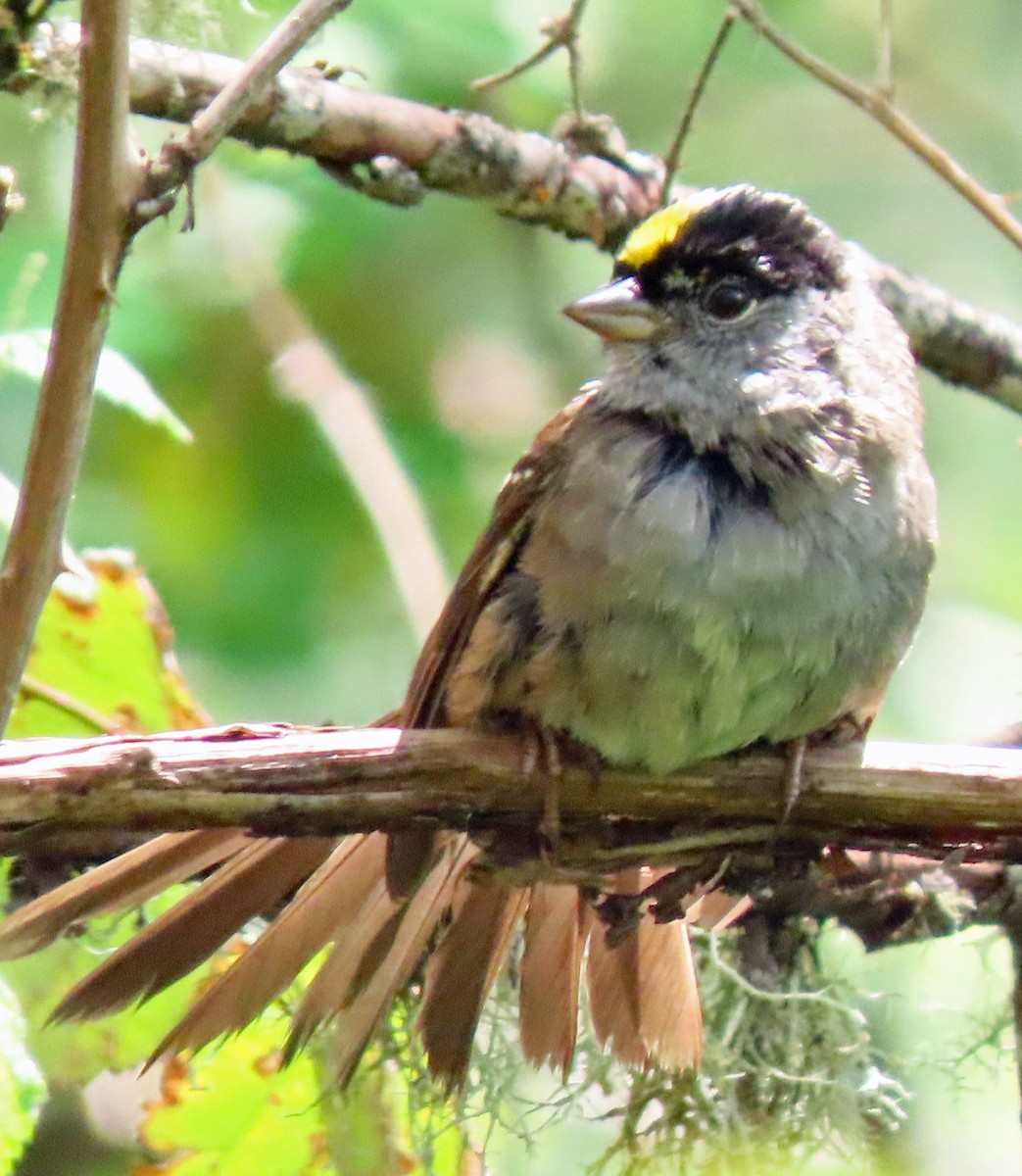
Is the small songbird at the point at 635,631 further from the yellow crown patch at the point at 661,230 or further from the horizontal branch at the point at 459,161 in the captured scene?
the horizontal branch at the point at 459,161

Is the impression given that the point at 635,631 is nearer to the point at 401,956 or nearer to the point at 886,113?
the point at 401,956

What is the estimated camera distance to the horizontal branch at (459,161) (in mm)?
2514

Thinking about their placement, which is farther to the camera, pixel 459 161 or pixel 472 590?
pixel 459 161

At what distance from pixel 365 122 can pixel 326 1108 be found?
153 centimetres

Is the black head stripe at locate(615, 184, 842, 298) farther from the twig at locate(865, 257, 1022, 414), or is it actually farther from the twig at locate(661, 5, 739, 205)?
the twig at locate(865, 257, 1022, 414)

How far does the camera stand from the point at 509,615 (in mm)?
2148

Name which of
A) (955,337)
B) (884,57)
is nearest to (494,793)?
(884,57)

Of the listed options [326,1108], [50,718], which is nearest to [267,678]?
[50,718]

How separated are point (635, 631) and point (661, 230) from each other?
724 mm

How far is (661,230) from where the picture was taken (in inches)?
97.1

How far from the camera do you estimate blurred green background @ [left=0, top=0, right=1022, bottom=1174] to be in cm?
371

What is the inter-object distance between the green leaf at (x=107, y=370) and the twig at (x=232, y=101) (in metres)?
0.87

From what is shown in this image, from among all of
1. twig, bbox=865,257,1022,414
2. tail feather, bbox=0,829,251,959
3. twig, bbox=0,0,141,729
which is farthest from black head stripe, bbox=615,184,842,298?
twig, bbox=0,0,141,729

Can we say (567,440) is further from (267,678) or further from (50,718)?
(267,678)
